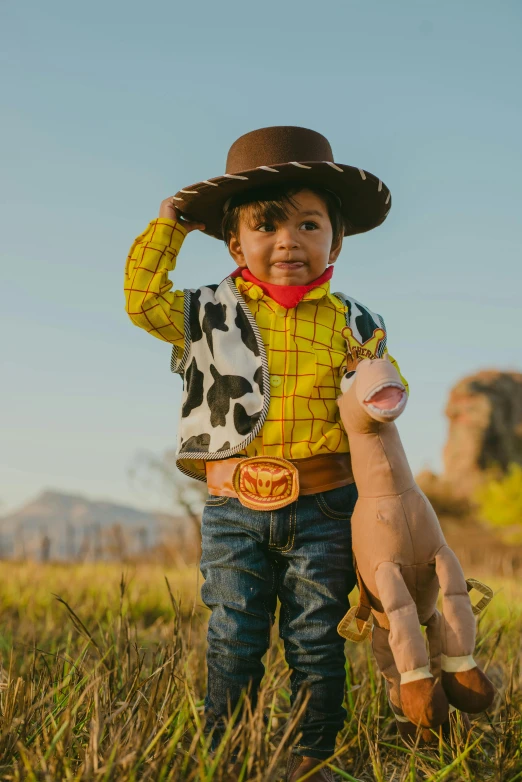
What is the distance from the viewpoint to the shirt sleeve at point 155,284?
2.30 meters

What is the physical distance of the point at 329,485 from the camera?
Answer: 227 cm

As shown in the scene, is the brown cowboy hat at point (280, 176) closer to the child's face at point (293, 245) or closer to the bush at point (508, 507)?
the child's face at point (293, 245)

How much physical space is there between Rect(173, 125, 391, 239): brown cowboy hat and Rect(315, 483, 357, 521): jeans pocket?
968mm

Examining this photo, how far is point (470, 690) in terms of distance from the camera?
1.98 metres

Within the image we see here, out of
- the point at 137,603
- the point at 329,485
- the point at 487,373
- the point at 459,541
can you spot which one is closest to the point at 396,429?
the point at 329,485

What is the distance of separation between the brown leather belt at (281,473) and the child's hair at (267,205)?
75 cm

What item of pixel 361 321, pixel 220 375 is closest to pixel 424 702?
pixel 220 375

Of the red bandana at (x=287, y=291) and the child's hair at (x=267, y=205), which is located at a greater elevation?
→ the child's hair at (x=267, y=205)

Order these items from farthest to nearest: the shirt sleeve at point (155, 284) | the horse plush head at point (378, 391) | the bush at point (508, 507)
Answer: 1. the bush at point (508, 507)
2. the shirt sleeve at point (155, 284)
3. the horse plush head at point (378, 391)

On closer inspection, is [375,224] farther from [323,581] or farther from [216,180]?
[323,581]

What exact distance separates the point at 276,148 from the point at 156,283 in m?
0.61

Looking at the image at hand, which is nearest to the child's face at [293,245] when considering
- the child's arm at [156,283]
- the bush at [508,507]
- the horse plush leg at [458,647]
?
the child's arm at [156,283]

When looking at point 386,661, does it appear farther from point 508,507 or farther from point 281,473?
point 508,507

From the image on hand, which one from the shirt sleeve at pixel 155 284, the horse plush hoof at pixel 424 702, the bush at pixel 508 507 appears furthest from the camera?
the bush at pixel 508 507
